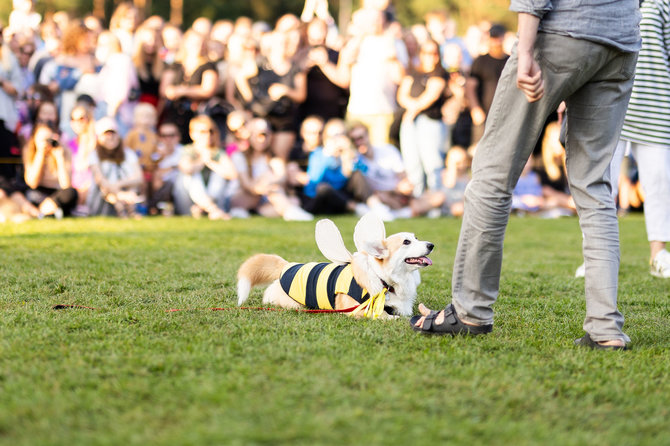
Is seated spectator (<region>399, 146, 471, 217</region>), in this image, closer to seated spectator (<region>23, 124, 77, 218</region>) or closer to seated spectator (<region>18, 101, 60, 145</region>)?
seated spectator (<region>23, 124, 77, 218</region>)

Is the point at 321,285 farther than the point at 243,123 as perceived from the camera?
No

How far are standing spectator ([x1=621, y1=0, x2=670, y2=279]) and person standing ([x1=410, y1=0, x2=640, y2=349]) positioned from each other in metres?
2.29

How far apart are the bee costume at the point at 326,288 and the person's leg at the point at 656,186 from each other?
2548 mm

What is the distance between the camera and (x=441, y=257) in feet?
22.0

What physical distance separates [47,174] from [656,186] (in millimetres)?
7001

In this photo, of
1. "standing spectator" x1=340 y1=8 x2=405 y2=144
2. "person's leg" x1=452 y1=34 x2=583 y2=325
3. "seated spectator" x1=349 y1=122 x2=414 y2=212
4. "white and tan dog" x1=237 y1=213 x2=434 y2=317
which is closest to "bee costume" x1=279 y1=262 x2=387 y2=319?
"white and tan dog" x1=237 y1=213 x2=434 y2=317

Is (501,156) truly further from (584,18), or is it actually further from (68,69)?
(68,69)

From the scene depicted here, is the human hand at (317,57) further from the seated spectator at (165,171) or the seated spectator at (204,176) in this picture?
the seated spectator at (165,171)

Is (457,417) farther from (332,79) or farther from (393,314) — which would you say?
(332,79)

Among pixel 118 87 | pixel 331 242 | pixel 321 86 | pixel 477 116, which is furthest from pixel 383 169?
pixel 331 242

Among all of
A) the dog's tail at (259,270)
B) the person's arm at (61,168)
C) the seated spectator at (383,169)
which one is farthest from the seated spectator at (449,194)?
the dog's tail at (259,270)

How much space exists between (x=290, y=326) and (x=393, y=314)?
65 cm

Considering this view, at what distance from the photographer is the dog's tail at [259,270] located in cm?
443

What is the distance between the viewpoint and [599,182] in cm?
338
